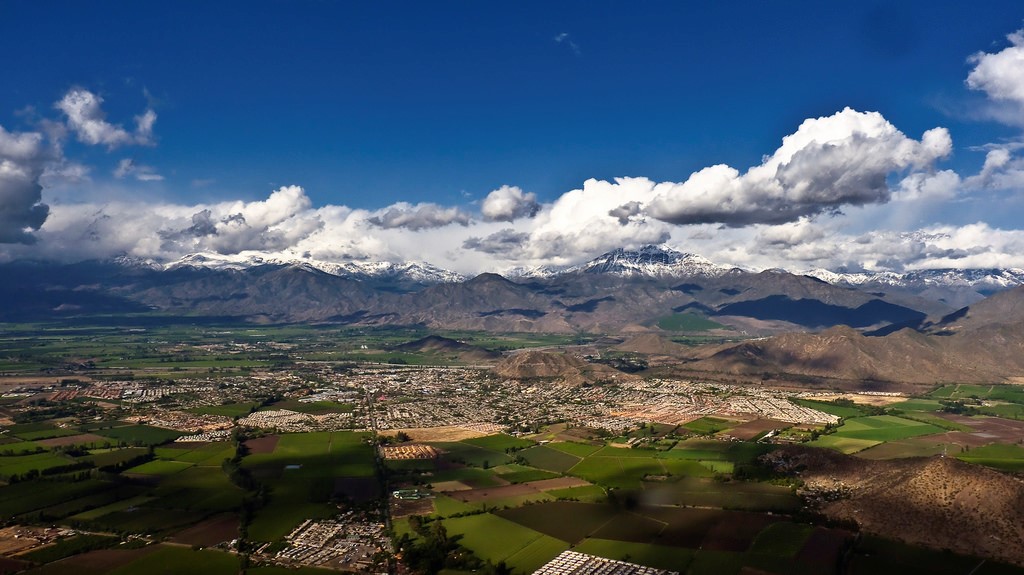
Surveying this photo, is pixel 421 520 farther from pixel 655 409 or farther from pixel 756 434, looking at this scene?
pixel 655 409

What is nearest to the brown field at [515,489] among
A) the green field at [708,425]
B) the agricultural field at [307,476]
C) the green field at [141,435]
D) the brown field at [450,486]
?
the brown field at [450,486]

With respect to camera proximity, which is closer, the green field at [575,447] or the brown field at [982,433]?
the green field at [575,447]

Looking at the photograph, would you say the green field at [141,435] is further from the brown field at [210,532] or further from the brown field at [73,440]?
the brown field at [210,532]

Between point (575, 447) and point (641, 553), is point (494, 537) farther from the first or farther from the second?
point (575, 447)

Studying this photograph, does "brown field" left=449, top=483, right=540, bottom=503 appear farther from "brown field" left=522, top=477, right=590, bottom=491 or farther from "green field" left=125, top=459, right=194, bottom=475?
"green field" left=125, top=459, right=194, bottom=475

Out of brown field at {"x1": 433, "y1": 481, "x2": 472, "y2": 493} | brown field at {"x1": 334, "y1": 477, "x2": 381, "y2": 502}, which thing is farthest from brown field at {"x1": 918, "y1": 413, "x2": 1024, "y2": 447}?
brown field at {"x1": 334, "y1": 477, "x2": 381, "y2": 502}

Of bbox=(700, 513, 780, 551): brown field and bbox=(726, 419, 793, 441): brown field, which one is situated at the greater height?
bbox=(700, 513, 780, 551): brown field

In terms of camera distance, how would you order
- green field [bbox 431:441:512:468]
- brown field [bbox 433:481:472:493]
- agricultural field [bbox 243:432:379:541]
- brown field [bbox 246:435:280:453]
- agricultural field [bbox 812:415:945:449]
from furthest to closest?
agricultural field [bbox 812:415:945:449]
brown field [bbox 246:435:280:453]
green field [bbox 431:441:512:468]
brown field [bbox 433:481:472:493]
agricultural field [bbox 243:432:379:541]
